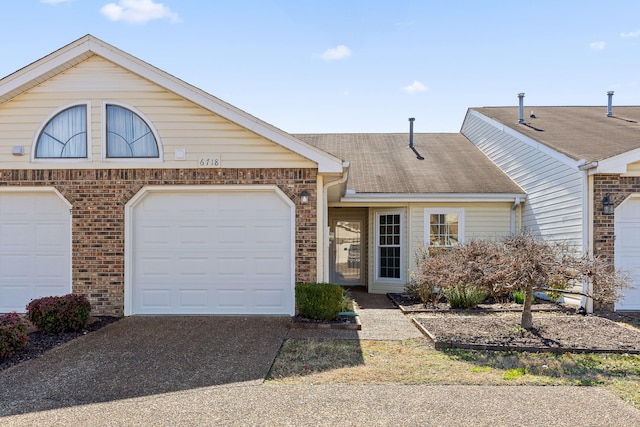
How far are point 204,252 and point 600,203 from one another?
304 inches

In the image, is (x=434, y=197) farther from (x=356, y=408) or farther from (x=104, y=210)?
(x=356, y=408)

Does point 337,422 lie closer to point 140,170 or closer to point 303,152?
point 303,152

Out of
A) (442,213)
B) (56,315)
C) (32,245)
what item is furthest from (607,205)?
(32,245)

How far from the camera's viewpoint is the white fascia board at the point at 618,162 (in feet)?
30.2

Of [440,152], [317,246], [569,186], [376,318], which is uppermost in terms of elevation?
[440,152]

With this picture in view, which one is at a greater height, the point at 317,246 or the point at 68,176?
the point at 68,176

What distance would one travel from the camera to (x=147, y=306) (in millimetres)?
9000

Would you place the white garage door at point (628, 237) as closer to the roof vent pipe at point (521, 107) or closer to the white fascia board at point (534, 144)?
the white fascia board at point (534, 144)

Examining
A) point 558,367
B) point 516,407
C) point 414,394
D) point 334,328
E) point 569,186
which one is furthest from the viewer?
point 569,186

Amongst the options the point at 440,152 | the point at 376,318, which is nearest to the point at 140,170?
the point at 376,318

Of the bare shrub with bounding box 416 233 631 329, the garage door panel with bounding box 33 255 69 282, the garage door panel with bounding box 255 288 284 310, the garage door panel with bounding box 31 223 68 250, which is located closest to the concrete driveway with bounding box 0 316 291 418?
the garage door panel with bounding box 255 288 284 310

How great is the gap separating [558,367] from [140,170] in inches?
289

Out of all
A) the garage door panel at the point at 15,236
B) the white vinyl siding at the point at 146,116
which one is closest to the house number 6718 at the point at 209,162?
the white vinyl siding at the point at 146,116

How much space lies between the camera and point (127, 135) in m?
8.90
